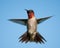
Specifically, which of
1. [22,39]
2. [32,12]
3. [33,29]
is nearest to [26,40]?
[22,39]

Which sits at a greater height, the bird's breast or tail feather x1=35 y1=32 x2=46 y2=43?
the bird's breast

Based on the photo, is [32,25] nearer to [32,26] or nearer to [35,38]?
[32,26]

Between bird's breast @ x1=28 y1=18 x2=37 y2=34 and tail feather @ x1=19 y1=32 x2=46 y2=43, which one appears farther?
tail feather @ x1=19 y1=32 x2=46 y2=43

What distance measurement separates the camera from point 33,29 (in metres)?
1.98

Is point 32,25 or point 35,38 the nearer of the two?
point 32,25

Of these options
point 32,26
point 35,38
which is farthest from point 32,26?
point 35,38

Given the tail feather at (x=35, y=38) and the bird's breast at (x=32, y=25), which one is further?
the tail feather at (x=35, y=38)

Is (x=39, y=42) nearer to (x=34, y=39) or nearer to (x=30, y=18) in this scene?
(x=34, y=39)

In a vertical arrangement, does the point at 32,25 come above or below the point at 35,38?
above

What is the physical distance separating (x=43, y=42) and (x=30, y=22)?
381 millimetres

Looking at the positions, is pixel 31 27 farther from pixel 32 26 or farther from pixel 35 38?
pixel 35 38

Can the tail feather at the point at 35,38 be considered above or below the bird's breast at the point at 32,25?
below

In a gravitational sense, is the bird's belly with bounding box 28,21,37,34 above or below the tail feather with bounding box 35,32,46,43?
above

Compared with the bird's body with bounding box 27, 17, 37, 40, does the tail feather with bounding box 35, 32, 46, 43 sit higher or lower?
lower
